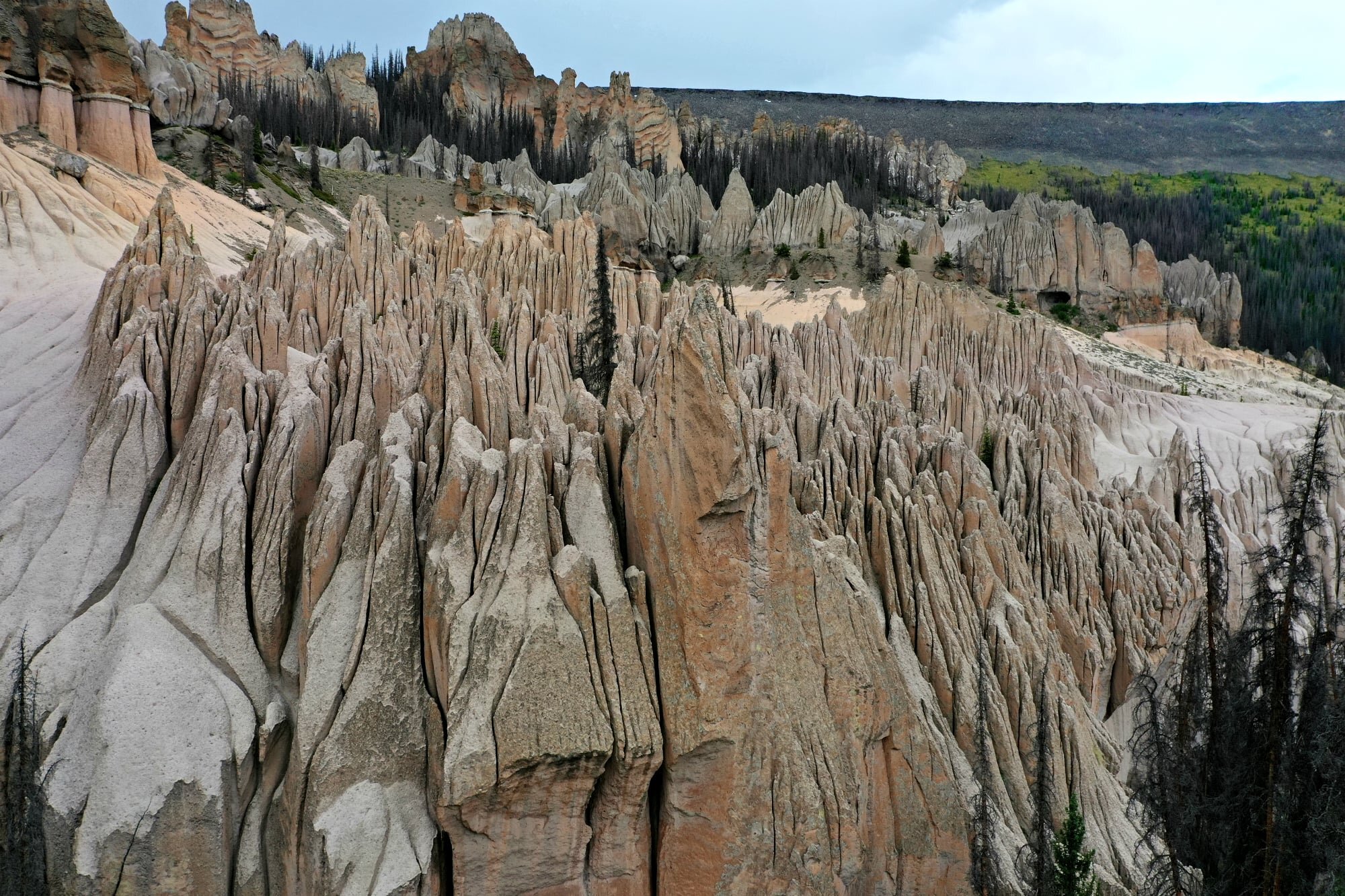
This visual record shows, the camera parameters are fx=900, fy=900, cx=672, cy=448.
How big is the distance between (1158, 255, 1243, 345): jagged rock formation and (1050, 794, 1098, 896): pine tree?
8563 centimetres

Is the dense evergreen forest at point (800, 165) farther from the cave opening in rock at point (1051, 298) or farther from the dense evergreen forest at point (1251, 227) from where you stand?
the cave opening in rock at point (1051, 298)

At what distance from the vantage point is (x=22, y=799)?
42.7 ft

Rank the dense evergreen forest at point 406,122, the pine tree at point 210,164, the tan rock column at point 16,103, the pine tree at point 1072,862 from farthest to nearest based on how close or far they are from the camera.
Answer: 1. the dense evergreen forest at point 406,122
2. the pine tree at point 210,164
3. the tan rock column at point 16,103
4. the pine tree at point 1072,862

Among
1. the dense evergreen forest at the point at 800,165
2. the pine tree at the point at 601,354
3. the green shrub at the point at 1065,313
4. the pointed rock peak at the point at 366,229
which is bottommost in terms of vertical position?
the green shrub at the point at 1065,313

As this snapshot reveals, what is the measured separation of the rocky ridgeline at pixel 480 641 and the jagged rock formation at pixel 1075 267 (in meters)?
67.3

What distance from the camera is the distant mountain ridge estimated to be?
607 ft

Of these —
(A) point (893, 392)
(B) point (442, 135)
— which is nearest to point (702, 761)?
(A) point (893, 392)

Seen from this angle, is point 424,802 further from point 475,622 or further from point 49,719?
point 49,719

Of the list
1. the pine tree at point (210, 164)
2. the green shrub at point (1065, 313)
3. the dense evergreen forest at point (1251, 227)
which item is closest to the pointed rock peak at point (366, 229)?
the pine tree at point (210, 164)

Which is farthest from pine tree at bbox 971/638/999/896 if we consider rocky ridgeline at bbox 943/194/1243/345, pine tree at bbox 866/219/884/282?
rocky ridgeline at bbox 943/194/1243/345

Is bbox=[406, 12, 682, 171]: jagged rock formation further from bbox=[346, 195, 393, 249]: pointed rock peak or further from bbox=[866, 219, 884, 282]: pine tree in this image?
bbox=[346, 195, 393, 249]: pointed rock peak

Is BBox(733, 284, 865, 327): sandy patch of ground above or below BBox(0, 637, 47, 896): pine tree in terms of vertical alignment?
above

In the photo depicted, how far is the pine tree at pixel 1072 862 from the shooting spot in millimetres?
15172

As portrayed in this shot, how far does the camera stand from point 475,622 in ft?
46.0
